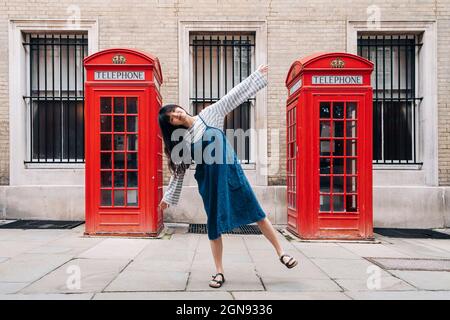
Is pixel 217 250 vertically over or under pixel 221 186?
under

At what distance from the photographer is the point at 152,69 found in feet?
24.2

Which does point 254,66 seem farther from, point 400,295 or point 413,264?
point 400,295

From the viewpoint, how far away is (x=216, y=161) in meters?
4.47

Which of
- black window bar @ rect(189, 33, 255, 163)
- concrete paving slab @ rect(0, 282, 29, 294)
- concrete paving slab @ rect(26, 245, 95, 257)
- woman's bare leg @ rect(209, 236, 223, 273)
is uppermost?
black window bar @ rect(189, 33, 255, 163)

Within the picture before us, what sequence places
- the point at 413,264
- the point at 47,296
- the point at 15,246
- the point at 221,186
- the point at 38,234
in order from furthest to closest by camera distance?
1. the point at 38,234
2. the point at 15,246
3. the point at 413,264
4. the point at 221,186
5. the point at 47,296

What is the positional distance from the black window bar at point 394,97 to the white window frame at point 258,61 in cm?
207

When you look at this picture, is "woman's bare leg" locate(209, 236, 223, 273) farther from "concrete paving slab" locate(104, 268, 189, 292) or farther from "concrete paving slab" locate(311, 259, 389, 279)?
"concrete paving slab" locate(311, 259, 389, 279)

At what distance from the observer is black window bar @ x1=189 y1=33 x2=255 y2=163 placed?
377 inches

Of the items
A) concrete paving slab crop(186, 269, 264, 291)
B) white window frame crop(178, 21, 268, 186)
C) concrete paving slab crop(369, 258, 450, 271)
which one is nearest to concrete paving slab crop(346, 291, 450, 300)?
concrete paving slab crop(186, 269, 264, 291)

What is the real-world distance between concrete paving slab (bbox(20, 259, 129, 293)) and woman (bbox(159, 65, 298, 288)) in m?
1.01

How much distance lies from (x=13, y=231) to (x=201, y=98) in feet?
14.0

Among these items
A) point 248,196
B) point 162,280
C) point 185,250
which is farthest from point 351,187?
point 162,280

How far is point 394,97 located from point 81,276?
736 cm

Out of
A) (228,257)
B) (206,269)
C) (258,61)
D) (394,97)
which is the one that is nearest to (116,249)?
(228,257)
